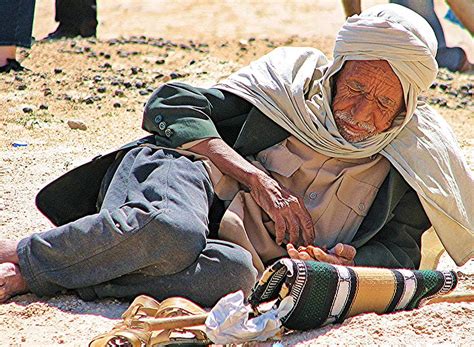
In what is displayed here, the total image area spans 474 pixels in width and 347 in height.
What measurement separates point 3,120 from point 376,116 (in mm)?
3644

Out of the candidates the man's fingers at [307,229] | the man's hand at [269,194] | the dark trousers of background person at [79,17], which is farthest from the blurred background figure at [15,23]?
the man's fingers at [307,229]

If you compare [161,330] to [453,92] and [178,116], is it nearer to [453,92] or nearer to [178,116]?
[178,116]

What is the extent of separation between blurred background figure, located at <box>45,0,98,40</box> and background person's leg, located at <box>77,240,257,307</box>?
269 inches

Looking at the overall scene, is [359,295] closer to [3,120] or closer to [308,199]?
[308,199]

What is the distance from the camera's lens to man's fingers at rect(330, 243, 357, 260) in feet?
12.7

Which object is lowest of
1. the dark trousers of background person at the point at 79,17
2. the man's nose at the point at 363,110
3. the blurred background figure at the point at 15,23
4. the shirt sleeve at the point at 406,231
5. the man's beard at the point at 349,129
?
the dark trousers of background person at the point at 79,17

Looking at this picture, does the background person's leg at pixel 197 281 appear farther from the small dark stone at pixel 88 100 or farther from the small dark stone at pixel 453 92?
the small dark stone at pixel 453 92

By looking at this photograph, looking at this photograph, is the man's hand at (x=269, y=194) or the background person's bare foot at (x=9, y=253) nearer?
the background person's bare foot at (x=9, y=253)

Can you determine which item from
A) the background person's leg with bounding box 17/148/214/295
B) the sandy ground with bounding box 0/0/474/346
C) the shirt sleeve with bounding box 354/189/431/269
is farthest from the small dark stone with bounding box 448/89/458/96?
the background person's leg with bounding box 17/148/214/295

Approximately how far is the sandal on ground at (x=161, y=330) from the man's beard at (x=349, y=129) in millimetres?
1158

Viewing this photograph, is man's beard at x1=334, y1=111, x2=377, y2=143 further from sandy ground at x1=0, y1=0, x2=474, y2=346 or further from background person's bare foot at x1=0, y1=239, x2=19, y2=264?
background person's bare foot at x1=0, y1=239, x2=19, y2=264

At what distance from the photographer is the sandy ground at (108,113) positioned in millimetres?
3391

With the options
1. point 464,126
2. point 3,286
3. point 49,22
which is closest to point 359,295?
point 3,286

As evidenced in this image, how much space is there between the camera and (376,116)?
13.1ft
